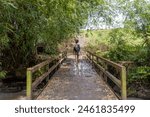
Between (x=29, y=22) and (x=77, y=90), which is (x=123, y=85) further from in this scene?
(x=29, y=22)

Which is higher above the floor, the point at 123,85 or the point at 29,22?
the point at 29,22

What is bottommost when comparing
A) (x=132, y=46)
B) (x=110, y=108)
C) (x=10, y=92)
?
(x=10, y=92)

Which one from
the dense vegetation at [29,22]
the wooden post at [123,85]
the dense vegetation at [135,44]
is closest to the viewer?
the wooden post at [123,85]

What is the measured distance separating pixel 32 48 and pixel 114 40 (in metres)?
4.18

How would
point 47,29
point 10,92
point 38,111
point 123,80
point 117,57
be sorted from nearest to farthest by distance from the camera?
point 38,111 < point 123,80 < point 47,29 < point 10,92 < point 117,57

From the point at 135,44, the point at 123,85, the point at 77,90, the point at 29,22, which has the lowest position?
the point at 77,90

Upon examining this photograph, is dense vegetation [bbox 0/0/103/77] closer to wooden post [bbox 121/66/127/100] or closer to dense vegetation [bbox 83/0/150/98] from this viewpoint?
dense vegetation [bbox 83/0/150/98]

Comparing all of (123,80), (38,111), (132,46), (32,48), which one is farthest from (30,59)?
(38,111)

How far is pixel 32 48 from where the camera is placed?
12.2 m

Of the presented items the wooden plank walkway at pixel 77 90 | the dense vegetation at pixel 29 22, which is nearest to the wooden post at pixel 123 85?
the wooden plank walkway at pixel 77 90

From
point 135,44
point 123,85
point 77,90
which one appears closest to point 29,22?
point 77,90

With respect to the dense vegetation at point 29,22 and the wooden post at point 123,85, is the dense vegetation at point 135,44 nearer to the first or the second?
the dense vegetation at point 29,22

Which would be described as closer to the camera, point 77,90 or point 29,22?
point 77,90

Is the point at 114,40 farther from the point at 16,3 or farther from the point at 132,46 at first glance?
the point at 16,3
